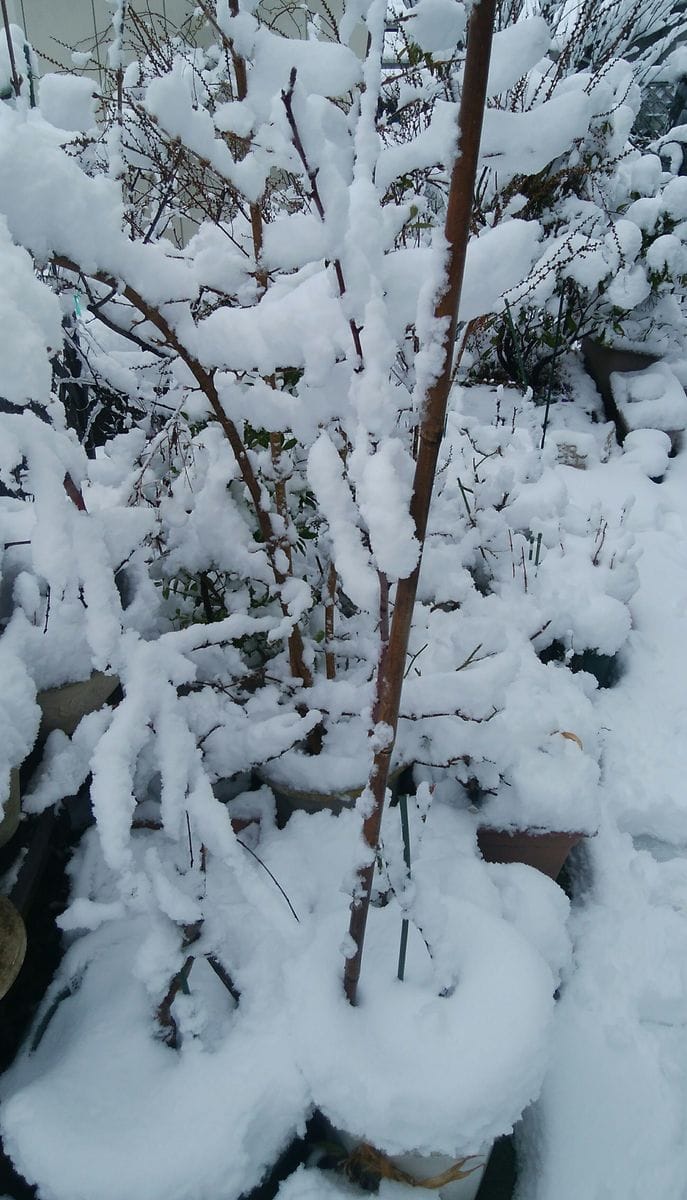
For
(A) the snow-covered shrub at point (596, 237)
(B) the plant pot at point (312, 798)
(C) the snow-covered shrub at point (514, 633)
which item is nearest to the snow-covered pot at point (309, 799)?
(B) the plant pot at point (312, 798)

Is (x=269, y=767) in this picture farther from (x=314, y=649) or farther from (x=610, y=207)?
(x=610, y=207)

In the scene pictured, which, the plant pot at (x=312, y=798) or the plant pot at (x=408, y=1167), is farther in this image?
the plant pot at (x=312, y=798)

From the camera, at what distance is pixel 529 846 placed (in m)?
1.65

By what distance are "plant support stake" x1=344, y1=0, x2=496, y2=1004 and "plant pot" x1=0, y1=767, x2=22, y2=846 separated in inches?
26.0

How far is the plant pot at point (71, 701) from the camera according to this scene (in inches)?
55.7

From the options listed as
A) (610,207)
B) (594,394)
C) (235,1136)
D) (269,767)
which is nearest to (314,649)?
(269,767)

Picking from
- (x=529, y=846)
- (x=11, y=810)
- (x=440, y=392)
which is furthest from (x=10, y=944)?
(x=529, y=846)

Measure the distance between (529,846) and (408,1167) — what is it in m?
0.73

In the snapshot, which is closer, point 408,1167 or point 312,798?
point 408,1167

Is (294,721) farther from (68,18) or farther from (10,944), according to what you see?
(68,18)

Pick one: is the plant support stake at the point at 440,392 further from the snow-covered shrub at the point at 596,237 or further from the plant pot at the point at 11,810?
the snow-covered shrub at the point at 596,237

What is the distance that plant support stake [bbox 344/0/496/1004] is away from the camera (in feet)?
1.77

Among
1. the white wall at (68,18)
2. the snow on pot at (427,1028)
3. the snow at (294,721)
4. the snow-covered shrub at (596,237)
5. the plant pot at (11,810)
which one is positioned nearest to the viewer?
the snow at (294,721)

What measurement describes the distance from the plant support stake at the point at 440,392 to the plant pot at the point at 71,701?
74 centimetres
